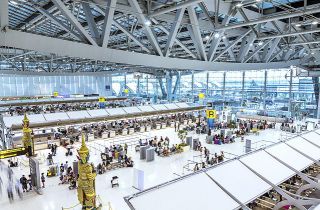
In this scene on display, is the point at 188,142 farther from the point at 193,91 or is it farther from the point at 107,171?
the point at 193,91

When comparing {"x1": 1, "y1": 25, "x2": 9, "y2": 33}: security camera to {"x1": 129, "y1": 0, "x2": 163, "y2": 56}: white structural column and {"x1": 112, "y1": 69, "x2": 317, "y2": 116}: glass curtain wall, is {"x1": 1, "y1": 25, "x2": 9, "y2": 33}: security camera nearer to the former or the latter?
{"x1": 129, "y1": 0, "x2": 163, "y2": 56}: white structural column

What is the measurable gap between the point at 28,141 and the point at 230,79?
37050 millimetres

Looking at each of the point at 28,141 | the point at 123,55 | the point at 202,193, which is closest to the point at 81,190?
the point at 202,193

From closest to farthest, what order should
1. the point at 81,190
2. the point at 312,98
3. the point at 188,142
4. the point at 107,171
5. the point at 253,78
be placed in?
the point at 81,190
the point at 107,171
the point at 188,142
the point at 312,98
the point at 253,78

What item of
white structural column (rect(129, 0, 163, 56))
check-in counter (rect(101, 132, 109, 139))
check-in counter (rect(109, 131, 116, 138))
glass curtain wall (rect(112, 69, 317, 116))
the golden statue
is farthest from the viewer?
glass curtain wall (rect(112, 69, 317, 116))

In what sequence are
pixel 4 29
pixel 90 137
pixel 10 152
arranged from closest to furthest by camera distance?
pixel 4 29 → pixel 10 152 → pixel 90 137

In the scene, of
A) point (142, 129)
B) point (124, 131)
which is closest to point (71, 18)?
point (124, 131)

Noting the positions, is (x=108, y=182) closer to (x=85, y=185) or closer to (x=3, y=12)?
(x=85, y=185)

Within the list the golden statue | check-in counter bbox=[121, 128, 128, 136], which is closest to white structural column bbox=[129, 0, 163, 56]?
the golden statue

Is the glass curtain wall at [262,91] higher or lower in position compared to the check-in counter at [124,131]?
higher

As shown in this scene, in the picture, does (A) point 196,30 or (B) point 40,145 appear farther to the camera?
(B) point 40,145

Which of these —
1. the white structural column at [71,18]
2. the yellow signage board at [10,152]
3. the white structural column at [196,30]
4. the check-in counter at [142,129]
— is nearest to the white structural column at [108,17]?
the white structural column at [71,18]

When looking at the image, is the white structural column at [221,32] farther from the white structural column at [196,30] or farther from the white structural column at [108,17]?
the white structural column at [108,17]

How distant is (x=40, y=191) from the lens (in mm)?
12750
